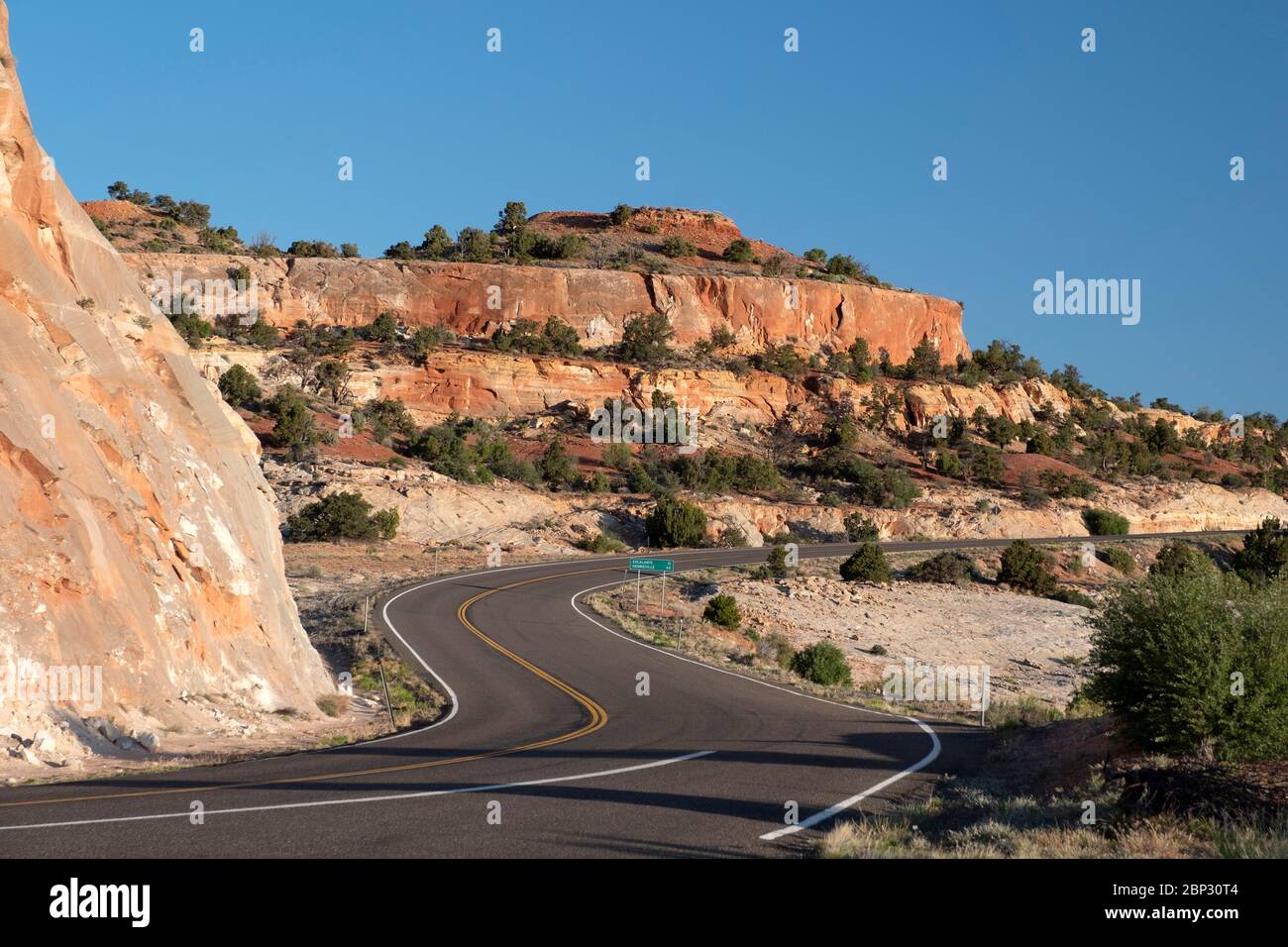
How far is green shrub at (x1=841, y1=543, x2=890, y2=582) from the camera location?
43.5m

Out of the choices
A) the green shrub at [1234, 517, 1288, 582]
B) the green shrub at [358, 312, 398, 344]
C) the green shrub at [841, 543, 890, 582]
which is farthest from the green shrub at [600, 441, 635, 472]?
the green shrub at [1234, 517, 1288, 582]

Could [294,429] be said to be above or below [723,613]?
above

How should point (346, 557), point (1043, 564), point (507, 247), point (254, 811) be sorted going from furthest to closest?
point (507, 247) → point (1043, 564) → point (346, 557) → point (254, 811)

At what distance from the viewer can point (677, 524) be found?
173ft

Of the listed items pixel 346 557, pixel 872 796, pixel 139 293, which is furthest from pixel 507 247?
pixel 872 796

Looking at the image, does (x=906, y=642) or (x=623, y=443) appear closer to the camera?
(x=906, y=642)

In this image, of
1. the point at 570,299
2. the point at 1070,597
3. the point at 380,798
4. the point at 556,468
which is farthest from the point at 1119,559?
the point at 380,798

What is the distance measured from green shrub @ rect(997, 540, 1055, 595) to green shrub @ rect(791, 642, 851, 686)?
20252mm

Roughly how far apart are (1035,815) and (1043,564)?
40723mm

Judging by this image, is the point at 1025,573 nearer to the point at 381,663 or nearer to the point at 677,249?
the point at 381,663

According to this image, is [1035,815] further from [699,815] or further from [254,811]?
[254,811]

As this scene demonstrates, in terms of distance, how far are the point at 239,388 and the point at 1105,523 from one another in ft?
187

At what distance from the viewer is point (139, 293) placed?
2059 cm
